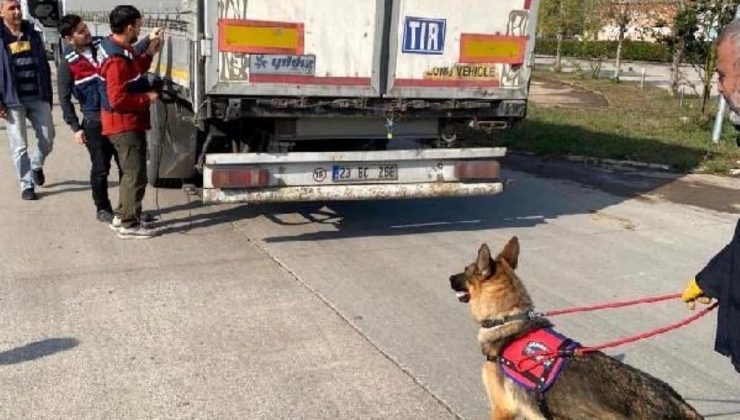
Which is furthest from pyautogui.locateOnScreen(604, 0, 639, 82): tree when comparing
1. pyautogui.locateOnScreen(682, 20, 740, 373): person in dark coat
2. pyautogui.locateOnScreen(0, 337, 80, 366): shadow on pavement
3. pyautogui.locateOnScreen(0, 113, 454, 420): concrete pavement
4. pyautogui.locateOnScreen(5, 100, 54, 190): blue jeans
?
pyautogui.locateOnScreen(682, 20, 740, 373): person in dark coat

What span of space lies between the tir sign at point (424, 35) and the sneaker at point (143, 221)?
285 cm

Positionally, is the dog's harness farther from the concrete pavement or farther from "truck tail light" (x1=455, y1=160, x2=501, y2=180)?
"truck tail light" (x1=455, y1=160, x2=501, y2=180)

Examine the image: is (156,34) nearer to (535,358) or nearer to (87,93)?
(87,93)

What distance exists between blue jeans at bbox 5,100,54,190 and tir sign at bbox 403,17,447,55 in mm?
4069

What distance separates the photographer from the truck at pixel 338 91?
557 cm

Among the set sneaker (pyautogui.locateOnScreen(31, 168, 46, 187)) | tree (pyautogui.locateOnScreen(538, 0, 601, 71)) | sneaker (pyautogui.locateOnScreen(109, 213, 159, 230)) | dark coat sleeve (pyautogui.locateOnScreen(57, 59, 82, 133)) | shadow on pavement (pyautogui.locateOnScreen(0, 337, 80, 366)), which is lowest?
shadow on pavement (pyautogui.locateOnScreen(0, 337, 80, 366))

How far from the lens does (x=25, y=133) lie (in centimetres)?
766

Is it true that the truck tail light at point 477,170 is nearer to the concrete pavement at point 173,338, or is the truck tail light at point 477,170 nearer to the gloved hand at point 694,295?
the concrete pavement at point 173,338

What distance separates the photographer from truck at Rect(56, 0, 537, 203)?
557 cm

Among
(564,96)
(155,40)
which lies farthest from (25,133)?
(564,96)

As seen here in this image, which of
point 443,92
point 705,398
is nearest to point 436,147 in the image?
point 443,92

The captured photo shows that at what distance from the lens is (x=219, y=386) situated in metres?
3.83

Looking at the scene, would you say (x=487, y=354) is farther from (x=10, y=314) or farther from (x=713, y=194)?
(x=713, y=194)

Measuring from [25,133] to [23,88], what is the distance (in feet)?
1.68
